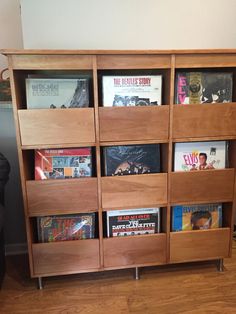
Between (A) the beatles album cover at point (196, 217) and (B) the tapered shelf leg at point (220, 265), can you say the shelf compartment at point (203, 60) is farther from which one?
(B) the tapered shelf leg at point (220, 265)

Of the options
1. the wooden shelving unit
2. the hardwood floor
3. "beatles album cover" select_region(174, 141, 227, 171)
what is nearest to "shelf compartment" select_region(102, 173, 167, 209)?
the wooden shelving unit

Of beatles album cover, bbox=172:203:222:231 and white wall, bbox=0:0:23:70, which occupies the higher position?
white wall, bbox=0:0:23:70

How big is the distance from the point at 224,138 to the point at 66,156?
0.93 metres

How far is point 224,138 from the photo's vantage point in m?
1.49

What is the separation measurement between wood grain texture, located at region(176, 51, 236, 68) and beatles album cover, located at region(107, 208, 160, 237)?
0.87 m

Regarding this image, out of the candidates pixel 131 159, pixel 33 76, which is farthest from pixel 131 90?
pixel 33 76

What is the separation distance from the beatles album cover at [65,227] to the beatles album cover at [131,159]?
0.33m

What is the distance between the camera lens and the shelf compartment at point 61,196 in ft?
4.67

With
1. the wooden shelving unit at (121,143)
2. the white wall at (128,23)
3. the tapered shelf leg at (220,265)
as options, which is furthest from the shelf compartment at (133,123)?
the tapered shelf leg at (220,265)

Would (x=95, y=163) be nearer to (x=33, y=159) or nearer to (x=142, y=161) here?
(x=142, y=161)

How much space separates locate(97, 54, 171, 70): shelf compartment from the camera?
131 centimetres

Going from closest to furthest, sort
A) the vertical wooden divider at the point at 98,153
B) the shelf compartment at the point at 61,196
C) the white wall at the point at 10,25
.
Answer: the vertical wooden divider at the point at 98,153, the shelf compartment at the point at 61,196, the white wall at the point at 10,25

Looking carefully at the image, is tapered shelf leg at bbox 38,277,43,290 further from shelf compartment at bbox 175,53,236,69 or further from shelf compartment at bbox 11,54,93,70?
shelf compartment at bbox 175,53,236,69

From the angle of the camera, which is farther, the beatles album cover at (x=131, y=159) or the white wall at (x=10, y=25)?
Result: the white wall at (x=10, y=25)
